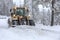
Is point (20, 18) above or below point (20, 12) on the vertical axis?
below

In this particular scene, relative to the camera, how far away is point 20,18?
1504 cm

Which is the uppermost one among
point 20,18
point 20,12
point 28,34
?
point 20,12

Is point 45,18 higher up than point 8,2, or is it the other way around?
point 8,2

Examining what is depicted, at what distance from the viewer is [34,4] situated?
30.2 meters

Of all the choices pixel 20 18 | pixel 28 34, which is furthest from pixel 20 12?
pixel 28 34

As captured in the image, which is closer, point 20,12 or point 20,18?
point 20,18

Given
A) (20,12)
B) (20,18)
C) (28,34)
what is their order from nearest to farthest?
(28,34) → (20,18) → (20,12)

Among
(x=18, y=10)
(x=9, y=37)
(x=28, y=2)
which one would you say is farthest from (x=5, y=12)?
(x=9, y=37)

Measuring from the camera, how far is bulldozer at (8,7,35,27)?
48.8 feet

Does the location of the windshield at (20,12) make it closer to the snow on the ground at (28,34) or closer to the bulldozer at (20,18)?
the bulldozer at (20,18)

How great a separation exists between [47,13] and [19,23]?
1419 centimetres

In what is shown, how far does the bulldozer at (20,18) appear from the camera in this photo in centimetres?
1488

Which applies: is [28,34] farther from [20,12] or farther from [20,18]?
[20,12]

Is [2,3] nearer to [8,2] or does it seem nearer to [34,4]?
[8,2]
